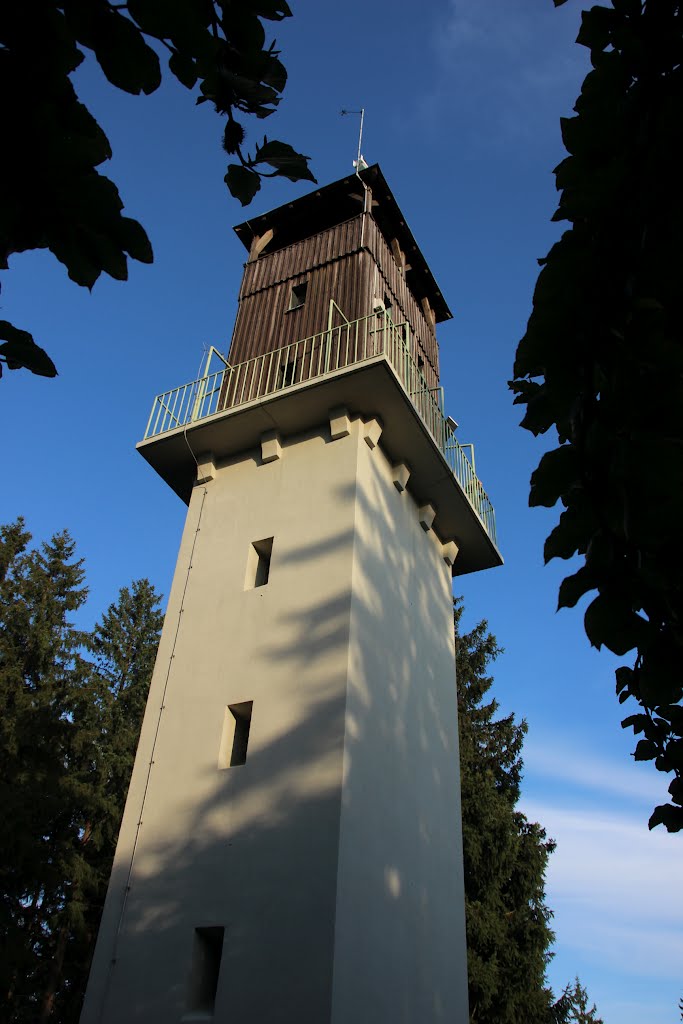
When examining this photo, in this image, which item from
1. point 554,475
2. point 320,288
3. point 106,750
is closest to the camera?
point 554,475

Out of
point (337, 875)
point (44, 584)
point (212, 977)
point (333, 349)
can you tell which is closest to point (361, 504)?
point (333, 349)

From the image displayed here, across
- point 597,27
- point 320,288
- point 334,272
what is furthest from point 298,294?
point 597,27

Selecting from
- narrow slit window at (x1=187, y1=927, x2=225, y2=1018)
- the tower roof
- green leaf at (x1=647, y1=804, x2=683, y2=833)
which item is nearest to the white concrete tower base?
narrow slit window at (x1=187, y1=927, x2=225, y2=1018)

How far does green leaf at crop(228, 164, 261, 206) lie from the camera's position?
2631 millimetres

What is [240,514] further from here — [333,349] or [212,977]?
[212,977]

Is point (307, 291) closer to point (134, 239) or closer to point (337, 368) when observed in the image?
point (337, 368)

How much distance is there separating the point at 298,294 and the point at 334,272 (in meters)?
0.88

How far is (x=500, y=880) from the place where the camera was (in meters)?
20.5

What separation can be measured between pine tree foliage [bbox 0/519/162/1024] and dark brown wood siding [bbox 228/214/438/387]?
1175cm

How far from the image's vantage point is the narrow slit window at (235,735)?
9461 mm

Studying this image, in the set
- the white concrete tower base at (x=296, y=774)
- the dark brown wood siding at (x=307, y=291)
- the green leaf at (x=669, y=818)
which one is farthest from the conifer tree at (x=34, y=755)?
the green leaf at (x=669, y=818)

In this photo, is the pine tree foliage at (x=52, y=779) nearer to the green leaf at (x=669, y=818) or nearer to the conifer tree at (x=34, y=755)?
the conifer tree at (x=34, y=755)

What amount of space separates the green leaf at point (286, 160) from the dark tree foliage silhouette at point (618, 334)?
2.74 ft

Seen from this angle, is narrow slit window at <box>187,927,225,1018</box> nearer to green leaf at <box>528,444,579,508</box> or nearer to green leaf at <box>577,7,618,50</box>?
green leaf at <box>528,444,579,508</box>
